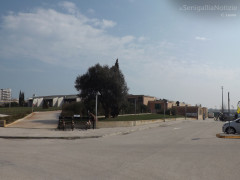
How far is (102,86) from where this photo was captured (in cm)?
3106

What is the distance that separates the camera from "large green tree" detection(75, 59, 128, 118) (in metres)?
31.1

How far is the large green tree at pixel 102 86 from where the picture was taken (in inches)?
1223

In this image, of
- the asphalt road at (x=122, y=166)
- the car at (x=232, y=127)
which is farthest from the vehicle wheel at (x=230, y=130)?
the asphalt road at (x=122, y=166)

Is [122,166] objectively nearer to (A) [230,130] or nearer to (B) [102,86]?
(A) [230,130]

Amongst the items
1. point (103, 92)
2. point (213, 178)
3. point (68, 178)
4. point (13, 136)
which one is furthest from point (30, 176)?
point (103, 92)

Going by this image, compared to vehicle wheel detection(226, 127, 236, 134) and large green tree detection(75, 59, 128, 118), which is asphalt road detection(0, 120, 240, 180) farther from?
large green tree detection(75, 59, 128, 118)

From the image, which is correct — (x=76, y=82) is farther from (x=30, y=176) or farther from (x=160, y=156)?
(x=30, y=176)

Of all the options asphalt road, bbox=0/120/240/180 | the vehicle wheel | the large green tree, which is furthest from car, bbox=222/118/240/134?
the large green tree

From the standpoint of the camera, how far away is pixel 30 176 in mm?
7078

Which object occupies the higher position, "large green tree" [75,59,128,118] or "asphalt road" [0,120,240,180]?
"large green tree" [75,59,128,118]

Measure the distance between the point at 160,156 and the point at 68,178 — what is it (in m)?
4.77

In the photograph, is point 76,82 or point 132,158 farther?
point 76,82

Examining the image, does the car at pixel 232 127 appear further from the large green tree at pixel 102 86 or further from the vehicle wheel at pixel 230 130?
the large green tree at pixel 102 86

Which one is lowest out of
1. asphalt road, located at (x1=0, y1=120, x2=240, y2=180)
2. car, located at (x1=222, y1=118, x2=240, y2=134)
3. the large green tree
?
asphalt road, located at (x1=0, y1=120, x2=240, y2=180)
